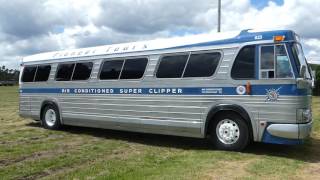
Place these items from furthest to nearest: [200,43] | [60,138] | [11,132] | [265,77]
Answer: [11,132] < [60,138] < [200,43] < [265,77]

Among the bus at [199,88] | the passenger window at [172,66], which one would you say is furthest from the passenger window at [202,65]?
the passenger window at [172,66]

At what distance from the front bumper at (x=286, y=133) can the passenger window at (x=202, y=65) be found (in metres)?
1.82

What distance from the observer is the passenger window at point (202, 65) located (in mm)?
10602

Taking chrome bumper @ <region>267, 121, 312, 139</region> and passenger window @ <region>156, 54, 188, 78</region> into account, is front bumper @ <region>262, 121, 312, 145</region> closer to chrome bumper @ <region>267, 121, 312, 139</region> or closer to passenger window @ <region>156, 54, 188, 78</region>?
chrome bumper @ <region>267, 121, 312, 139</region>

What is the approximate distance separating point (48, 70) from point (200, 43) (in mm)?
6169

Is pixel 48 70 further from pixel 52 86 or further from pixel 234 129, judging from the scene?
pixel 234 129

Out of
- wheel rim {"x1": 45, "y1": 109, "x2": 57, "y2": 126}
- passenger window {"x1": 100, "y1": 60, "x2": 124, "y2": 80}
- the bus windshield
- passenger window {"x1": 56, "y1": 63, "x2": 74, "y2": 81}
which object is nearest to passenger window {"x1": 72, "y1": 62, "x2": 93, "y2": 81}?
passenger window {"x1": 56, "y1": 63, "x2": 74, "y2": 81}

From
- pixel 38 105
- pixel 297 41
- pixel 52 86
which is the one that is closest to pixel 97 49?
pixel 52 86

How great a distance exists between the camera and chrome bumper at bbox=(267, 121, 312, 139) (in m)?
9.47

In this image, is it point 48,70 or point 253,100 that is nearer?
point 253,100

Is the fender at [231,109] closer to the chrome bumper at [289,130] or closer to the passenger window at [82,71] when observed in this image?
Answer: the chrome bumper at [289,130]

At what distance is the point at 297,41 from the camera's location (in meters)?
10.1

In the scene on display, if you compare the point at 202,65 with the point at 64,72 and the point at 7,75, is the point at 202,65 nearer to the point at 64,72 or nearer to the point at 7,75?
the point at 64,72

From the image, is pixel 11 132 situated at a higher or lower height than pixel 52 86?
lower
